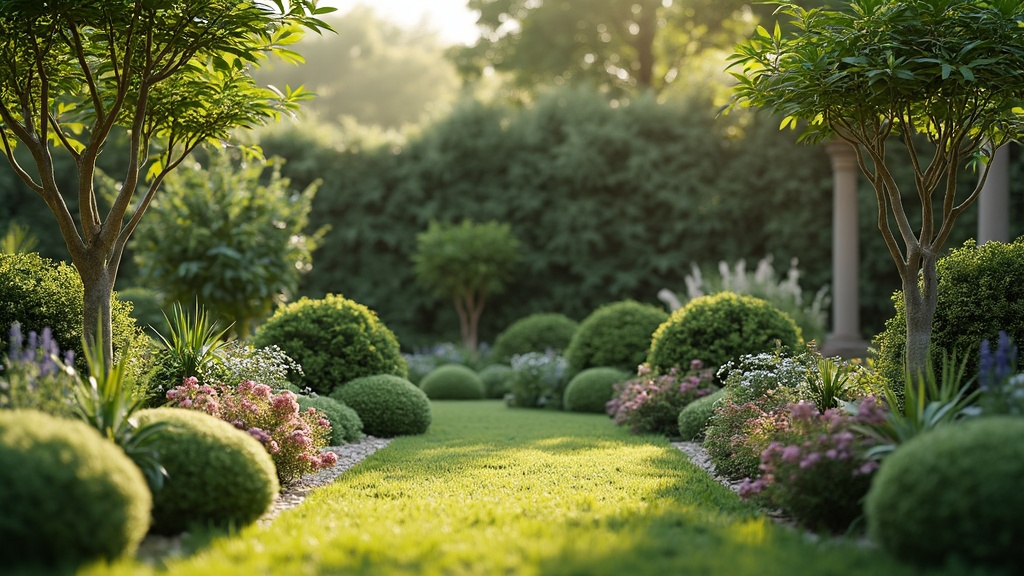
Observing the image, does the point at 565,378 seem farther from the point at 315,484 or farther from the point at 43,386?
the point at 43,386

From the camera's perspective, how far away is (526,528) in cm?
413

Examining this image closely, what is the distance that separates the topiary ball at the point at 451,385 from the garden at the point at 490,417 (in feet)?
12.5

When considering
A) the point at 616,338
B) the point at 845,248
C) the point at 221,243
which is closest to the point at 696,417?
the point at 616,338

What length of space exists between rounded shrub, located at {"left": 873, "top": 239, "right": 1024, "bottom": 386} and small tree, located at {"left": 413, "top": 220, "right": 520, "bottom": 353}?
11.6 meters

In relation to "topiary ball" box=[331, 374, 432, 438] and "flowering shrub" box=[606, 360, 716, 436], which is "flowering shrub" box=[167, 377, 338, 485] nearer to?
"topiary ball" box=[331, 374, 432, 438]

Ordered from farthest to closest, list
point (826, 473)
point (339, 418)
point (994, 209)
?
point (994, 209)
point (339, 418)
point (826, 473)

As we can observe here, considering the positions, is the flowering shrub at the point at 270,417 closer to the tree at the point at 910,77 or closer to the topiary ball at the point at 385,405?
the topiary ball at the point at 385,405

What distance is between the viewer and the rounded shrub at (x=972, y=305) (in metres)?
5.77

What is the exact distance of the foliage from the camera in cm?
1259

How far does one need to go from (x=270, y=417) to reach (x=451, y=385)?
28.8 feet

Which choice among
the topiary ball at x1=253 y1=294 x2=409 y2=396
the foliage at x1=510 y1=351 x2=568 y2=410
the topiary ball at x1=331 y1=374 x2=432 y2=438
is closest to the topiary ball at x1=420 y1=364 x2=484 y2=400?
the foliage at x1=510 y1=351 x2=568 y2=410

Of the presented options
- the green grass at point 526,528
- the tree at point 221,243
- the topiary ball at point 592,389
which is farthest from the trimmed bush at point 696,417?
the tree at point 221,243

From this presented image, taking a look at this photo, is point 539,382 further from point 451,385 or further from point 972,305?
point 972,305

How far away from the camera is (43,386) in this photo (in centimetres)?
425
